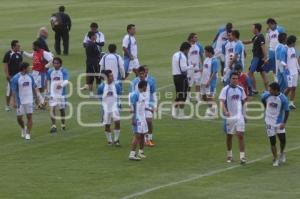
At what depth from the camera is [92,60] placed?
113 feet

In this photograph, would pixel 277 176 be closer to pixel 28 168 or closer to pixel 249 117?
A: pixel 28 168

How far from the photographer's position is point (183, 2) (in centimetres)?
6256

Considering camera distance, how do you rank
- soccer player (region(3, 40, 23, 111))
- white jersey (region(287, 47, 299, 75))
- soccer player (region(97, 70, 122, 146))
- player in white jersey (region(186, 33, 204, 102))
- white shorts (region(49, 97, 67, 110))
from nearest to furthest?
1. soccer player (region(97, 70, 122, 146))
2. white shorts (region(49, 97, 67, 110))
3. white jersey (region(287, 47, 299, 75))
4. soccer player (region(3, 40, 23, 111))
5. player in white jersey (region(186, 33, 204, 102))

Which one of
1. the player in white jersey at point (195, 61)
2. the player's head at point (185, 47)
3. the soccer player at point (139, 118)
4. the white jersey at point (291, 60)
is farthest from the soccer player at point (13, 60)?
the white jersey at point (291, 60)

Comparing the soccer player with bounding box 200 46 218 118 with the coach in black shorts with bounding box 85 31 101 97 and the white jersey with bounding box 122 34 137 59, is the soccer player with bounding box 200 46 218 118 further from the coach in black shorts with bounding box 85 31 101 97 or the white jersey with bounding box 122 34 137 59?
the coach in black shorts with bounding box 85 31 101 97

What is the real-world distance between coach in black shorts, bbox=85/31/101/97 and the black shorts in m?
4.89

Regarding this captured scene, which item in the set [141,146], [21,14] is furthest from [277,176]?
[21,14]

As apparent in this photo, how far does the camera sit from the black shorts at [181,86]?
96.5 feet

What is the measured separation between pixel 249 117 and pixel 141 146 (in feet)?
21.4

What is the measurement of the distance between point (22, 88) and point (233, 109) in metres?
6.30

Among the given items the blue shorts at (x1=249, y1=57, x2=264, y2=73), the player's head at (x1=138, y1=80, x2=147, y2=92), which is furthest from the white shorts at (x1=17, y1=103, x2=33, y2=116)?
the blue shorts at (x1=249, y1=57, x2=264, y2=73)

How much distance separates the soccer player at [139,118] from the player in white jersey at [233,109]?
6.14ft

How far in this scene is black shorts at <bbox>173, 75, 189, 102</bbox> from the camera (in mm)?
29422

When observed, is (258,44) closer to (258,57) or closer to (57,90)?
(258,57)
